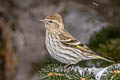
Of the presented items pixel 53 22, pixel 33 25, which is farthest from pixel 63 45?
pixel 33 25

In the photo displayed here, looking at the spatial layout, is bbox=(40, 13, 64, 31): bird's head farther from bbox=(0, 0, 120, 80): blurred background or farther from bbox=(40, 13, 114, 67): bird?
bbox=(0, 0, 120, 80): blurred background

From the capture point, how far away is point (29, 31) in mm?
8547

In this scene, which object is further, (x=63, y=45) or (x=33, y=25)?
(x=33, y=25)

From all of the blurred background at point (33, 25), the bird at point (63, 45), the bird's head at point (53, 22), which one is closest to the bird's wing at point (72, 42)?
the bird at point (63, 45)

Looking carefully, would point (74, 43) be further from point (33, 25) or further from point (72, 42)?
point (33, 25)

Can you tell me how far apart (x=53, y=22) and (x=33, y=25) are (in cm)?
332

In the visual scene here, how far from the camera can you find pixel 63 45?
523 centimetres

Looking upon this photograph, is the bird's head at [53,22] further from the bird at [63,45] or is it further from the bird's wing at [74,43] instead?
the bird's wing at [74,43]

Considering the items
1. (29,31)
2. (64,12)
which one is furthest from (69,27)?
(29,31)

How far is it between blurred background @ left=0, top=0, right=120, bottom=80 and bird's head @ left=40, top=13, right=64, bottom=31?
2186 millimetres

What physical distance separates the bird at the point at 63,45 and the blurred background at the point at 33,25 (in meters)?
2.19

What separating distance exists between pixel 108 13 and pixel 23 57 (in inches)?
81.5

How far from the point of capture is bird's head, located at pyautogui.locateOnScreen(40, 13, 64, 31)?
5129 millimetres

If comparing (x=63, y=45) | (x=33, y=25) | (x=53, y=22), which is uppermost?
(x=33, y=25)
